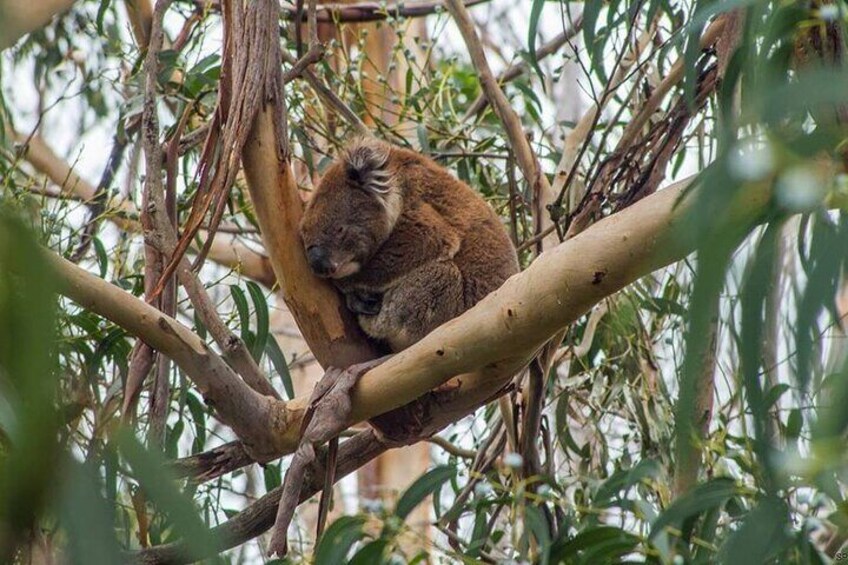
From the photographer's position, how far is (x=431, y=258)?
2.87m

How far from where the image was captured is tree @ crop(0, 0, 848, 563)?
119 centimetres

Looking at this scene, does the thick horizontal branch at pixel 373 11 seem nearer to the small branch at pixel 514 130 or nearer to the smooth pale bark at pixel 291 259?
the small branch at pixel 514 130

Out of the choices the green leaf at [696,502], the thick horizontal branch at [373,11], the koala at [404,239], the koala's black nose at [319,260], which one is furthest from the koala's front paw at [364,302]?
the thick horizontal branch at [373,11]

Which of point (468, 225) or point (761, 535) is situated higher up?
point (468, 225)

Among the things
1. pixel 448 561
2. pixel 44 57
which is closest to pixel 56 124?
pixel 44 57

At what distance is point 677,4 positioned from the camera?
9.93ft

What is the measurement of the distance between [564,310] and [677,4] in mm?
1444

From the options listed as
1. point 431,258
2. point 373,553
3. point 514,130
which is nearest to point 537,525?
point 373,553

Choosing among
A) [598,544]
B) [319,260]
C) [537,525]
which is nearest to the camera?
[598,544]

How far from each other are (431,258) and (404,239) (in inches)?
3.8

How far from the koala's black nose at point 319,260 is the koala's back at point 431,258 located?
0.22m

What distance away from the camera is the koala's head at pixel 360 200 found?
2.84 metres

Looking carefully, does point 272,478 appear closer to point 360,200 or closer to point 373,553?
point 360,200

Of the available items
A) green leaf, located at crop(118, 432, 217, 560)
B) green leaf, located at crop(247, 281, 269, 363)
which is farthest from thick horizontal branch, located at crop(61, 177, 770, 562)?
green leaf, located at crop(118, 432, 217, 560)
